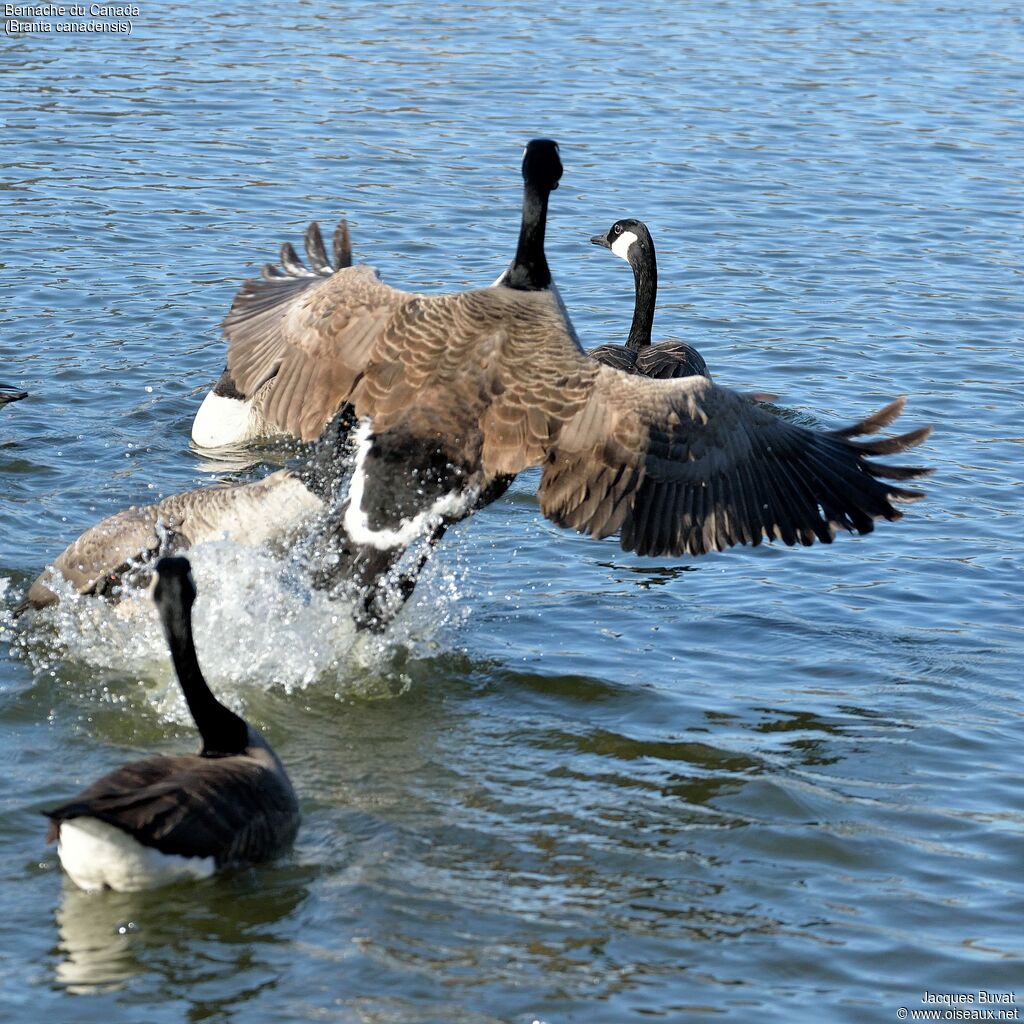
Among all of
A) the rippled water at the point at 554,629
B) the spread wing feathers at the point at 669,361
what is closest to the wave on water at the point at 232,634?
the rippled water at the point at 554,629

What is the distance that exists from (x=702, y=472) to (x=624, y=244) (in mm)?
5291

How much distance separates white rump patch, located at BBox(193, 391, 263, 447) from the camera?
11.0 metres

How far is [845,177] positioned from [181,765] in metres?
13.1

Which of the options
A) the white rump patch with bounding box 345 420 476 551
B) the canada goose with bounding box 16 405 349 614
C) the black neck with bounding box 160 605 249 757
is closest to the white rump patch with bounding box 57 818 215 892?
the black neck with bounding box 160 605 249 757

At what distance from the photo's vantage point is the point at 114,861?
18.9 ft

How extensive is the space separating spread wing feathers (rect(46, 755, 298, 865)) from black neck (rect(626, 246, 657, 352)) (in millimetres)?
6490

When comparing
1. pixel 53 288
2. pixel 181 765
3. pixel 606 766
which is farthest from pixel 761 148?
pixel 181 765

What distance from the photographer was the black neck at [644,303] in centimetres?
1216

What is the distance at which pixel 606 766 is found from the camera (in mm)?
7543

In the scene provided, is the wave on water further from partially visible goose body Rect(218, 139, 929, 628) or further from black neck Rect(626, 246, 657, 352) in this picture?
black neck Rect(626, 246, 657, 352)

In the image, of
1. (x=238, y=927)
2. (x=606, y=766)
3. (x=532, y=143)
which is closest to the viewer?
(x=238, y=927)

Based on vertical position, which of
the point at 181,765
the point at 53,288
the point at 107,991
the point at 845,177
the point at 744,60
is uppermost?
the point at 744,60

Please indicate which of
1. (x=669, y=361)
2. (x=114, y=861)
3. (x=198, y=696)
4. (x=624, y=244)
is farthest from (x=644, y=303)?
(x=114, y=861)

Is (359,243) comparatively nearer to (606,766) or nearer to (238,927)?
(606,766)
